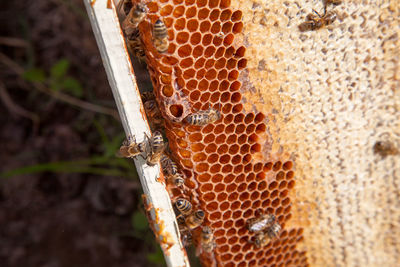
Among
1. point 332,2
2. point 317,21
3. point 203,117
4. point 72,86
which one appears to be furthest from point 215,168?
point 72,86

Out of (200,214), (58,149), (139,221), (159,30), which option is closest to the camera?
(159,30)

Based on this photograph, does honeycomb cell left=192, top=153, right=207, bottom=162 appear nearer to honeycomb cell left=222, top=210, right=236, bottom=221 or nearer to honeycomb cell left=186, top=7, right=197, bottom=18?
honeycomb cell left=222, top=210, right=236, bottom=221

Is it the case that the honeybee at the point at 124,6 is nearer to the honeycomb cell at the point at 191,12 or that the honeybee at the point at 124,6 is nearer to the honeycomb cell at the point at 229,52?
the honeycomb cell at the point at 191,12

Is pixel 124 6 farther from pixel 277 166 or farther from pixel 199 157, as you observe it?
pixel 277 166

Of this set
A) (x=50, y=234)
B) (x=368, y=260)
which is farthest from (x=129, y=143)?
(x=50, y=234)

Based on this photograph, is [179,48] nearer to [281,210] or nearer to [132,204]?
[281,210]
